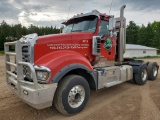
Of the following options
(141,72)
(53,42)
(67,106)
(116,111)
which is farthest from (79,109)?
(141,72)

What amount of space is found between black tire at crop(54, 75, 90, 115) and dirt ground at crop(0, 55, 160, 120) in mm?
211

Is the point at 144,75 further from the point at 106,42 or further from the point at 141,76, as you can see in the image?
the point at 106,42

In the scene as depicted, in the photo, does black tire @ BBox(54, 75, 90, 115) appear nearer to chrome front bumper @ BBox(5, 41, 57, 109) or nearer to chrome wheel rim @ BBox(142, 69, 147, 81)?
chrome front bumper @ BBox(5, 41, 57, 109)

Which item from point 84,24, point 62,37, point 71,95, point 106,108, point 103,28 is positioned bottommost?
point 106,108

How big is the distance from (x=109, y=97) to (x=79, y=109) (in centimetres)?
167

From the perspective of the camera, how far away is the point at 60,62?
408cm

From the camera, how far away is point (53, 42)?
175 inches

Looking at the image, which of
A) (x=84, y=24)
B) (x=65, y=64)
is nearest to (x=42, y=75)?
(x=65, y=64)

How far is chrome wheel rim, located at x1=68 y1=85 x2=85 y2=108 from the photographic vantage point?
14.3ft

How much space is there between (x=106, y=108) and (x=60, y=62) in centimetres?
195

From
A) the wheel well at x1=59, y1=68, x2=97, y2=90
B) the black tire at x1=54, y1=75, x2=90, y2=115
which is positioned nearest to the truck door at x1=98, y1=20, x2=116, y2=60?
the wheel well at x1=59, y1=68, x2=97, y2=90

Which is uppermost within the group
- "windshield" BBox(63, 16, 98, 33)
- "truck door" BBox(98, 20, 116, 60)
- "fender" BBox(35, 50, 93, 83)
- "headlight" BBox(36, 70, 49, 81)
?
"windshield" BBox(63, 16, 98, 33)

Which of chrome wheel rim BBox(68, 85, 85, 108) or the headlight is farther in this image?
chrome wheel rim BBox(68, 85, 85, 108)

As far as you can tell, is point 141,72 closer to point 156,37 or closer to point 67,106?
point 67,106
